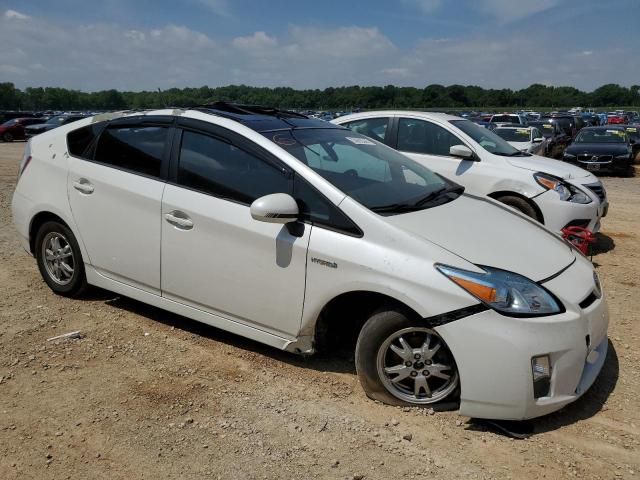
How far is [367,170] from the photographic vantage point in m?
3.85

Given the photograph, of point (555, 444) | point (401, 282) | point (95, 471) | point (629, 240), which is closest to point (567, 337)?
point (555, 444)

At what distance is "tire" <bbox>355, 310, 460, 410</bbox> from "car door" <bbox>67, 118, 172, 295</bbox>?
1683mm

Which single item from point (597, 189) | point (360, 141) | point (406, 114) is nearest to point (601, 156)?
point (597, 189)

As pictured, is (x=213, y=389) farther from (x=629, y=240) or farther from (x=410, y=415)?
(x=629, y=240)

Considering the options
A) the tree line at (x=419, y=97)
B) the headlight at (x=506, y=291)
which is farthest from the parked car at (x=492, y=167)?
the tree line at (x=419, y=97)

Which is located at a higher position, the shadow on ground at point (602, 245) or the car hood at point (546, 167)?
the car hood at point (546, 167)

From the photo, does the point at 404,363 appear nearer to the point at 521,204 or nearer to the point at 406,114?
the point at 521,204

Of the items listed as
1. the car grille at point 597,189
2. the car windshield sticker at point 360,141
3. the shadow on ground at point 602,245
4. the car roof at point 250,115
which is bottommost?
→ the shadow on ground at point 602,245

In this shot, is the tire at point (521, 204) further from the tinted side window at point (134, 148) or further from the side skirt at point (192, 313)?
the tinted side window at point (134, 148)

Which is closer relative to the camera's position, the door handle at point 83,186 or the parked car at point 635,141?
the door handle at point 83,186

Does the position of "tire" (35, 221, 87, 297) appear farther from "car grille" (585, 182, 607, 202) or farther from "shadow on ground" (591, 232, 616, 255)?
"car grille" (585, 182, 607, 202)

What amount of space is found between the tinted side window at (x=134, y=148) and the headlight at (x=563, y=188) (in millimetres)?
4616

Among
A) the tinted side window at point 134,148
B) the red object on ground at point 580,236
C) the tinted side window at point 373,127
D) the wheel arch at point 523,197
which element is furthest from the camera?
the tinted side window at point 373,127

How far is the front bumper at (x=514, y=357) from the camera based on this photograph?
279 cm
